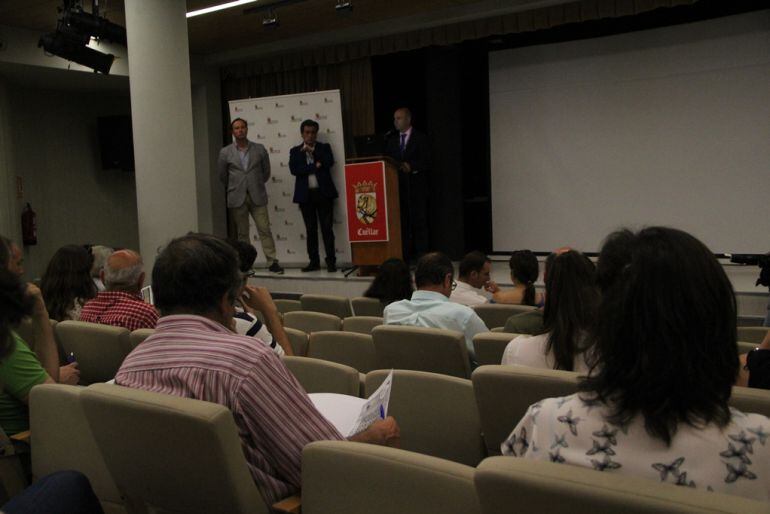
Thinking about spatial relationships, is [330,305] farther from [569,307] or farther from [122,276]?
[569,307]

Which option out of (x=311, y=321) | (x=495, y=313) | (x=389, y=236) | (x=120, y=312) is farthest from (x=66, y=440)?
(x=389, y=236)

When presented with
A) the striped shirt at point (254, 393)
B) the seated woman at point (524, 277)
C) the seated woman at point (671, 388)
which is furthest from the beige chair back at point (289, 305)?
the seated woman at point (671, 388)

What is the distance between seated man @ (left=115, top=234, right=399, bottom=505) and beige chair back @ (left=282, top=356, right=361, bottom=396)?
19.6 inches

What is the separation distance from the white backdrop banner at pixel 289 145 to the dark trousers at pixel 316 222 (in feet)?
1.00

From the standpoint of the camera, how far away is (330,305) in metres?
4.75

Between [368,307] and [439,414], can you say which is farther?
[368,307]

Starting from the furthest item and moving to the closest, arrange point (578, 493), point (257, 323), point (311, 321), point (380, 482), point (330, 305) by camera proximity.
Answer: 1. point (330, 305)
2. point (311, 321)
3. point (257, 323)
4. point (380, 482)
5. point (578, 493)

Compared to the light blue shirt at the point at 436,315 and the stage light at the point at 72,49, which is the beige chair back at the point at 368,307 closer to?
the light blue shirt at the point at 436,315

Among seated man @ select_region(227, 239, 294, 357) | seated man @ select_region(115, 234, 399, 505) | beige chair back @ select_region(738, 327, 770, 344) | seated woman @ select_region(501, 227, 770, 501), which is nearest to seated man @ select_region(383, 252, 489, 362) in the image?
seated man @ select_region(227, 239, 294, 357)

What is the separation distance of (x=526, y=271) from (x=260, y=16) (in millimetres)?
5128

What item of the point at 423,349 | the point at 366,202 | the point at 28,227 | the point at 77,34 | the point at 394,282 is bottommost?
the point at 423,349

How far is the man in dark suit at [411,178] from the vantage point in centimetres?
783

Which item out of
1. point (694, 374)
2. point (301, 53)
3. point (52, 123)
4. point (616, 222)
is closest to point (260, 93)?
point (301, 53)

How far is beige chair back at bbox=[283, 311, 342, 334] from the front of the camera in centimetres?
384
